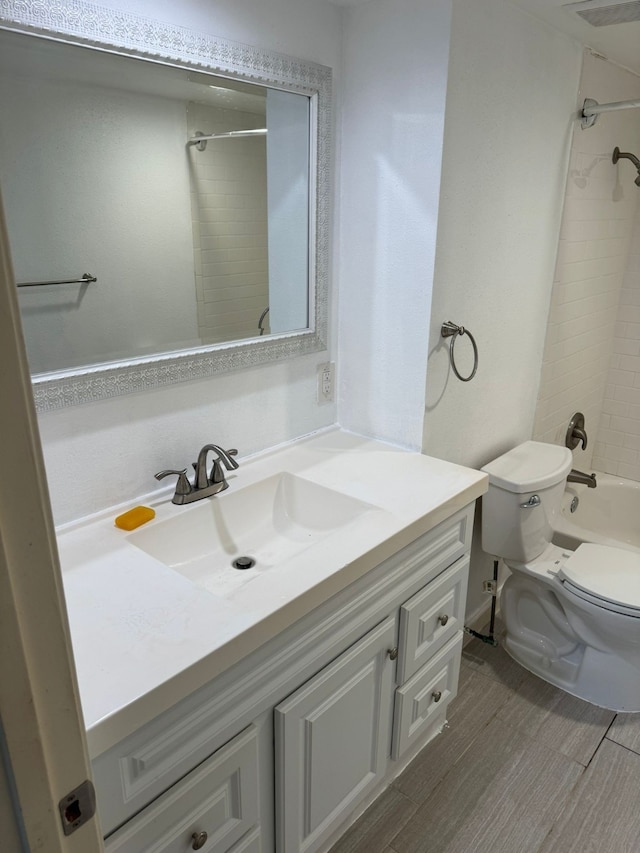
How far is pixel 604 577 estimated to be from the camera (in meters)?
2.06

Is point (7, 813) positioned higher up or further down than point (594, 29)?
further down

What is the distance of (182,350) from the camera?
1.60 m

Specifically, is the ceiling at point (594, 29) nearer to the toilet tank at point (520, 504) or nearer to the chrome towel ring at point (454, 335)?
the chrome towel ring at point (454, 335)

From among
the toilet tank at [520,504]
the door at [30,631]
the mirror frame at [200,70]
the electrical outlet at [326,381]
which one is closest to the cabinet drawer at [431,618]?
the toilet tank at [520,504]

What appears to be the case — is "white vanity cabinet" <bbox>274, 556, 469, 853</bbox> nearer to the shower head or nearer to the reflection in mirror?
the reflection in mirror

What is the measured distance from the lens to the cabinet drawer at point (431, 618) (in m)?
1.63

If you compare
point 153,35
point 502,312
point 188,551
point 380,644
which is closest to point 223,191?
point 153,35

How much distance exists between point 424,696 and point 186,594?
0.94 meters

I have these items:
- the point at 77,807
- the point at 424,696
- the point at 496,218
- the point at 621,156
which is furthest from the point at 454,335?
the point at 77,807

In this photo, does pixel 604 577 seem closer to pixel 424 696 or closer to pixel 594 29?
pixel 424 696

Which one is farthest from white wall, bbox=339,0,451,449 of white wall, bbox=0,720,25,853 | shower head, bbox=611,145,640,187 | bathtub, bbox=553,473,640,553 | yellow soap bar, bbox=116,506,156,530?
white wall, bbox=0,720,25,853

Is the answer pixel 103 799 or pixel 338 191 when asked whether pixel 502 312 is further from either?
pixel 103 799

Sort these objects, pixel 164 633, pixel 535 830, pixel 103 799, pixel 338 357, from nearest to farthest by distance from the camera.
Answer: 1. pixel 103 799
2. pixel 164 633
3. pixel 535 830
4. pixel 338 357

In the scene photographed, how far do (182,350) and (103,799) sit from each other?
3.24 feet
